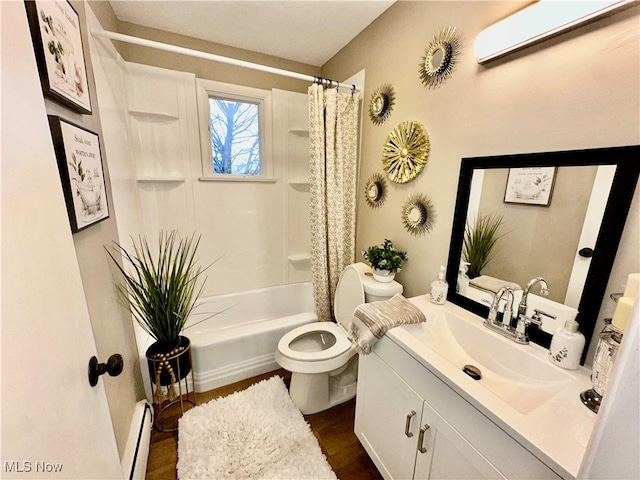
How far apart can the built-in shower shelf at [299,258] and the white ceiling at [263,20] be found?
1812 millimetres

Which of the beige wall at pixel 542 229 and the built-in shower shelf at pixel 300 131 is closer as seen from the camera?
the beige wall at pixel 542 229

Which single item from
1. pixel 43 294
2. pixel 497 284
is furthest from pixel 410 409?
pixel 43 294

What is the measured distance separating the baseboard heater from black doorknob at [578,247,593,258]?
1932 mm

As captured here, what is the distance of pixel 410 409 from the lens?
102cm

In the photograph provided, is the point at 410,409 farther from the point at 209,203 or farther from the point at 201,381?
the point at 209,203

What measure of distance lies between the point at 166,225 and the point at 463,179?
218cm

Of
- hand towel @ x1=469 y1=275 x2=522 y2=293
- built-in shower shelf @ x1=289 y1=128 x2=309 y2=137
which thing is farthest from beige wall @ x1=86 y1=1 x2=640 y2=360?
built-in shower shelf @ x1=289 y1=128 x2=309 y2=137

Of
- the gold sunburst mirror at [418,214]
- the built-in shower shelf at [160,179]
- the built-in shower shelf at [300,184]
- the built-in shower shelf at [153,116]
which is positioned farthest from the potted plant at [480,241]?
the built-in shower shelf at [153,116]

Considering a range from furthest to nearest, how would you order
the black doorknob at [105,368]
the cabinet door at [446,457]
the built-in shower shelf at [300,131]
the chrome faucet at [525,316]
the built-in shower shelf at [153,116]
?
the built-in shower shelf at [300,131] < the built-in shower shelf at [153,116] < the chrome faucet at [525,316] < the cabinet door at [446,457] < the black doorknob at [105,368]

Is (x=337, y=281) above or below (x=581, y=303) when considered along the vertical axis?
below

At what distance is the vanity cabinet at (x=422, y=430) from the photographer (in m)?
0.72

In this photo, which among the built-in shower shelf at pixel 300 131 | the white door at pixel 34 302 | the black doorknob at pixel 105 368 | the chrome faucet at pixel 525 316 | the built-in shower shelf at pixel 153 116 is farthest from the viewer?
the built-in shower shelf at pixel 300 131

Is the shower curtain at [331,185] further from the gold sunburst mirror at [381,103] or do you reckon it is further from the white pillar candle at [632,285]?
the white pillar candle at [632,285]

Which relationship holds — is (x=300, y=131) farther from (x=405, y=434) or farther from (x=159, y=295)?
(x=405, y=434)
